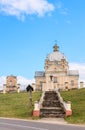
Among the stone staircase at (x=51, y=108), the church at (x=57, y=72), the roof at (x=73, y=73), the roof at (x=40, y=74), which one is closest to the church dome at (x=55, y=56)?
the church at (x=57, y=72)

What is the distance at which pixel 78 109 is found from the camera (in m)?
35.7

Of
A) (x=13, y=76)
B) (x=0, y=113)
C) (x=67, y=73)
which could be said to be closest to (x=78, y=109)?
(x=0, y=113)

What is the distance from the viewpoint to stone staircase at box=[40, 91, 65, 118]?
34344 millimetres

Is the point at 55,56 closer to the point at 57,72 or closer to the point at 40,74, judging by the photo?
the point at 57,72

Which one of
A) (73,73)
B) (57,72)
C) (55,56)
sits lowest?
(57,72)

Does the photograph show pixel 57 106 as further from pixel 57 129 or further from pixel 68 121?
pixel 57 129

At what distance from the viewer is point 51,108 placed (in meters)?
36.3

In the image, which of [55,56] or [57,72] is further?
[55,56]

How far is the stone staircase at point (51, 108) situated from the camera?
34344 millimetres

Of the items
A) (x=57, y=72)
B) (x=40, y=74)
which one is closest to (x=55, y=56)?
(x=57, y=72)

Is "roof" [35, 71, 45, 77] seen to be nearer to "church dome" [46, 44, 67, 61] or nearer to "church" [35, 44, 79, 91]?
"church" [35, 44, 79, 91]

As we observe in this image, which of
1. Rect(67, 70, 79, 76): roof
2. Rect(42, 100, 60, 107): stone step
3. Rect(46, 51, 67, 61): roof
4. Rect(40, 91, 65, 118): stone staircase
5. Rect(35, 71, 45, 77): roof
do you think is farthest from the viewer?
Rect(35, 71, 45, 77): roof

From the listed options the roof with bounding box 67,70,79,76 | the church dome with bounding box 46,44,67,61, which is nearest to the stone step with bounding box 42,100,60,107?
the roof with bounding box 67,70,79,76

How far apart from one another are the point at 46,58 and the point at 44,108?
65049 millimetres
